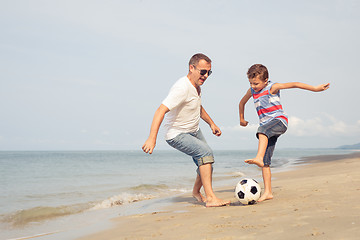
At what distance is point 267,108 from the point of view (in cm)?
462

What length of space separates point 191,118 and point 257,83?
3.36 feet

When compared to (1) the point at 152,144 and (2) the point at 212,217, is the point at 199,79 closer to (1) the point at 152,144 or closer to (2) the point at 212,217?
(1) the point at 152,144

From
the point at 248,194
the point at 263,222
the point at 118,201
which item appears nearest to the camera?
the point at 263,222

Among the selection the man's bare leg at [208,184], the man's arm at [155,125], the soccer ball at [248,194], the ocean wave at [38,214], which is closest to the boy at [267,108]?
the soccer ball at [248,194]

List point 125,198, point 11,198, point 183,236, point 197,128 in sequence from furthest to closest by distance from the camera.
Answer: point 11,198
point 125,198
point 197,128
point 183,236

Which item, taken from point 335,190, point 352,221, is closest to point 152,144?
point 352,221

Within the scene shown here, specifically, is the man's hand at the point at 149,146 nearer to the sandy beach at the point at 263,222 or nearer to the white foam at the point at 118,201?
the sandy beach at the point at 263,222

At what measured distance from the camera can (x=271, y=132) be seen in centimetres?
449

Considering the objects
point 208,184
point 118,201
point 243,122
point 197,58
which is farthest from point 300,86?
point 118,201

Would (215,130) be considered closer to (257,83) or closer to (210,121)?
(210,121)

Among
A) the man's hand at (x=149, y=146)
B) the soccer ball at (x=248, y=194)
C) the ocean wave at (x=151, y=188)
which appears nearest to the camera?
the man's hand at (x=149, y=146)

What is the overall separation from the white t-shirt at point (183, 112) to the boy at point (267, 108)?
83 centimetres

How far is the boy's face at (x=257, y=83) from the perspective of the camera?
4598mm

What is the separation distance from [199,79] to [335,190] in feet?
7.58
